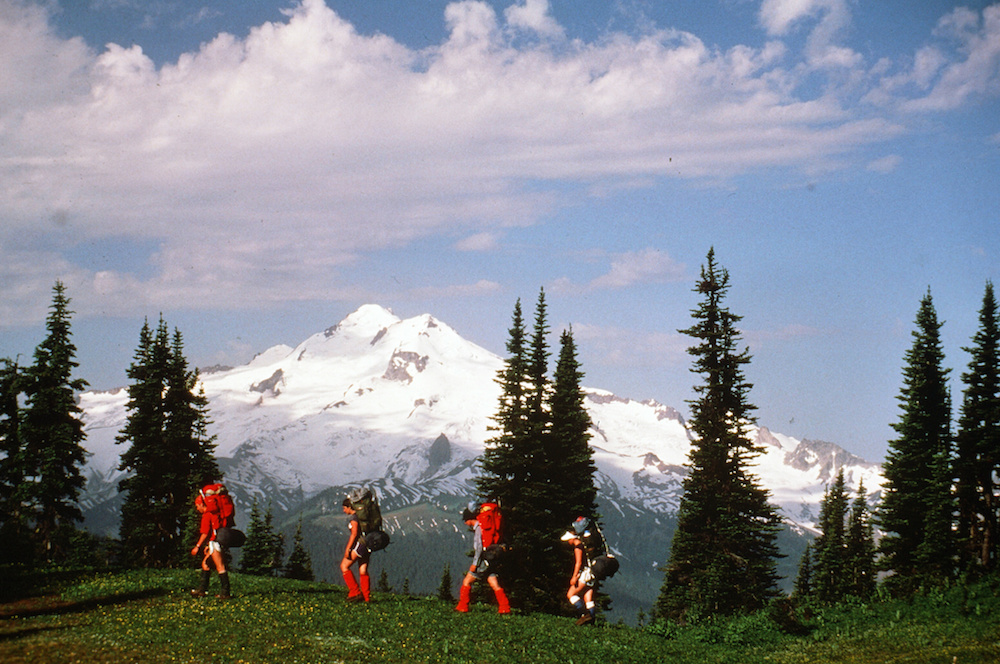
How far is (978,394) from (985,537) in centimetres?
909

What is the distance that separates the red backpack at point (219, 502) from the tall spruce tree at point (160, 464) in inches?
1290

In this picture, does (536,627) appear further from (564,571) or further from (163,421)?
(163,421)

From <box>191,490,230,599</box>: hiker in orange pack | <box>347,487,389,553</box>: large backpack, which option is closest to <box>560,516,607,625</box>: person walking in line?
<box>347,487,389,553</box>: large backpack

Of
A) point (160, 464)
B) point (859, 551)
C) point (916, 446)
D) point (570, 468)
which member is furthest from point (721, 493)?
point (859, 551)

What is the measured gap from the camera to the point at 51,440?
46.3 meters

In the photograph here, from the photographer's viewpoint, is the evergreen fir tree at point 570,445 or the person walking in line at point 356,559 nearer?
the person walking in line at point 356,559

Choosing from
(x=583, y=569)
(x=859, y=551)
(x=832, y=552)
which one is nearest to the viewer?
(x=583, y=569)

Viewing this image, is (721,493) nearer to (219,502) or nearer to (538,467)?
(538,467)

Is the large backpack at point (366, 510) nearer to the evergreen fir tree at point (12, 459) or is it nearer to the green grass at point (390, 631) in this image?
the green grass at point (390, 631)

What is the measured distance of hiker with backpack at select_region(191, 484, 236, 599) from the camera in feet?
64.6

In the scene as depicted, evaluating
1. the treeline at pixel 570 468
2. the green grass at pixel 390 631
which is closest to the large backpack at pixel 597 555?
the green grass at pixel 390 631

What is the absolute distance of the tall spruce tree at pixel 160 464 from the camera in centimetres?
5147

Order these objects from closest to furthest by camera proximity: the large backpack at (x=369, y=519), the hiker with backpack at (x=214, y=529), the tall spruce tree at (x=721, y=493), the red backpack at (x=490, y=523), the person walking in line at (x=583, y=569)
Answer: the person walking in line at (x=583, y=569) < the hiker with backpack at (x=214, y=529) < the large backpack at (x=369, y=519) < the red backpack at (x=490, y=523) < the tall spruce tree at (x=721, y=493)

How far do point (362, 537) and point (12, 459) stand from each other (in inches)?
1421
